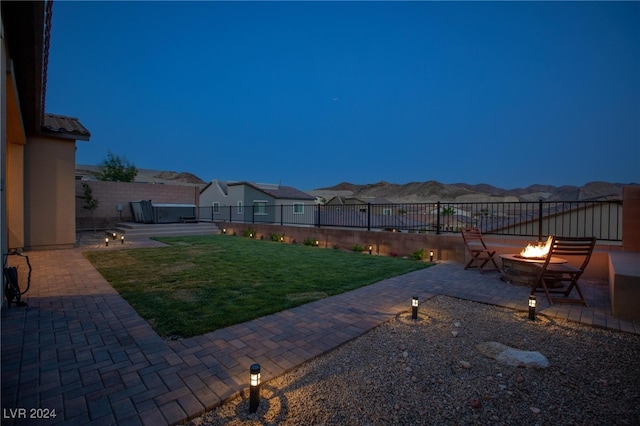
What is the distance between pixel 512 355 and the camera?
2758 millimetres

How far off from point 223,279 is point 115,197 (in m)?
14.5

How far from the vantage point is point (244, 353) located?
2775 mm

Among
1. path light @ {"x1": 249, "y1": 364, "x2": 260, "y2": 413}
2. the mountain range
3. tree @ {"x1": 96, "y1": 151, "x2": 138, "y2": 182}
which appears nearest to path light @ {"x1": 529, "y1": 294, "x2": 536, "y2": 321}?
path light @ {"x1": 249, "y1": 364, "x2": 260, "y2": 413}

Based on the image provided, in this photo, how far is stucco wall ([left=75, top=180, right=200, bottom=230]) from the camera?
1538cm

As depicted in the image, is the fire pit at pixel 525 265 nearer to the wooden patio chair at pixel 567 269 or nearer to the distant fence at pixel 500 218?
the wooden patio chair at pixel 567 269

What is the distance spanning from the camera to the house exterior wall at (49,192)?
8.72 meters

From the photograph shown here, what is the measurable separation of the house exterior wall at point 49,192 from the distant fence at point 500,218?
622 centimetres

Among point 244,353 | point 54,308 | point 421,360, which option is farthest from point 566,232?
point 54,308

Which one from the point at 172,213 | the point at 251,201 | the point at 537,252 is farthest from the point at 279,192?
the point at 537,252

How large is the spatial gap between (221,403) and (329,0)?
48.6m

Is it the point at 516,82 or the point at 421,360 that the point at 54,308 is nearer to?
the point at 421,360

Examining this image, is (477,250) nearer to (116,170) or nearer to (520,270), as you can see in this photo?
(520,270)

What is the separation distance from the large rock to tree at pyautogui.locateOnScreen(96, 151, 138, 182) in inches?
1608

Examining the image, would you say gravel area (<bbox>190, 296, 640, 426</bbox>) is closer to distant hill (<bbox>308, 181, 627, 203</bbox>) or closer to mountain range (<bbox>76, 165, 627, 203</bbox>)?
distant hill (<bbox>308, 181, 627, 203</bbox>)
